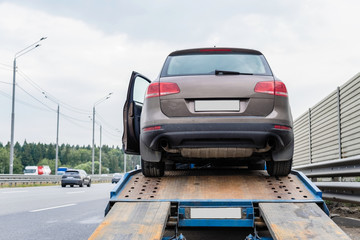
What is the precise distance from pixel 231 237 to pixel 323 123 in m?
7.18

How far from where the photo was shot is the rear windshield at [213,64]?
4738mm

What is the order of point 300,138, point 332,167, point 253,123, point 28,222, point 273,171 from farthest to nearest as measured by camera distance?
point 300,138
point 28,222
point 332,167
point 273,171
point 253,123

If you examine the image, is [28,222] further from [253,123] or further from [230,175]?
[253,123]

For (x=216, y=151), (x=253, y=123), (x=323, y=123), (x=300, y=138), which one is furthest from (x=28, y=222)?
(x=300, y=138)

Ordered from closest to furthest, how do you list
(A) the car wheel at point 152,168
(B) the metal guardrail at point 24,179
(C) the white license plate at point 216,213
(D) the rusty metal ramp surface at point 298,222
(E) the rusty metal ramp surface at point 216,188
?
(D) the rusty metal ramp surface at point 298,222
(C) the white license plate at point 216,213
(E) the rusty metal ramp surface at point 216,188
(A) the car wheel at point 152,168
(B) the metal guardrail at point 24,179

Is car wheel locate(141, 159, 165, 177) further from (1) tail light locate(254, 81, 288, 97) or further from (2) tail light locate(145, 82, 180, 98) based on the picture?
(1) tail light locate(254, 81, 288, 97)

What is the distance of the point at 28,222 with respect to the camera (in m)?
7.32

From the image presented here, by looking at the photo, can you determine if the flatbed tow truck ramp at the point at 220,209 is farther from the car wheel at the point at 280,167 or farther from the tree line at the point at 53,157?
the tree line at the point at 53,157

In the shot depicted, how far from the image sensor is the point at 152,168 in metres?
4.99

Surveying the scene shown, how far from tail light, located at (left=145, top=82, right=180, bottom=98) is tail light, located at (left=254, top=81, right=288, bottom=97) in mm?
893

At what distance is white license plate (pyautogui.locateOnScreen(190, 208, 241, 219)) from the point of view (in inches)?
152

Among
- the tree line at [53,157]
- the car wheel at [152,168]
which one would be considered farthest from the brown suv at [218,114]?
the tree line at [53,157]

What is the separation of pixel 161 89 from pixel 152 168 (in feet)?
3.40

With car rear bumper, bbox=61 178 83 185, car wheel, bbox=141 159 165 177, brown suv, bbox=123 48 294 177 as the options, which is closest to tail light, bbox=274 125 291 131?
brown suv, bbox=123 48 294 177
